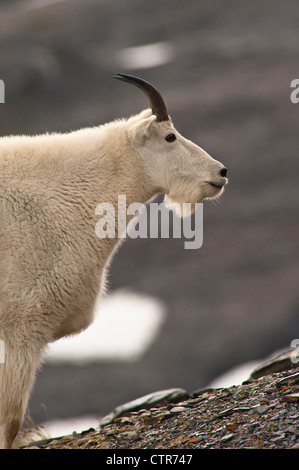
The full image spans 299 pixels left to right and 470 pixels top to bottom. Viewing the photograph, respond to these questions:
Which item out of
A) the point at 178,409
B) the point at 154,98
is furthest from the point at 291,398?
the point at 154,98

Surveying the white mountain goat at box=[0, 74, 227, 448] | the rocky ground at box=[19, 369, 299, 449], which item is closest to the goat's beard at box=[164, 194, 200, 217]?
the white mountain goat at box=[0, 74, 227, 448]

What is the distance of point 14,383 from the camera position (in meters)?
4.89

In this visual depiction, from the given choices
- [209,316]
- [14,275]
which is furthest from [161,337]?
[14,275]

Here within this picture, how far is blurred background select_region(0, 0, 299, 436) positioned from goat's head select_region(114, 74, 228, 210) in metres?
6.65

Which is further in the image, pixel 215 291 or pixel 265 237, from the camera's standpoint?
pixel 265 237

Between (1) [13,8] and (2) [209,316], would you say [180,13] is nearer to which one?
(1) [13,8]

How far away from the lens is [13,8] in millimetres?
19812

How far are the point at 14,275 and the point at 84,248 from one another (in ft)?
1.93

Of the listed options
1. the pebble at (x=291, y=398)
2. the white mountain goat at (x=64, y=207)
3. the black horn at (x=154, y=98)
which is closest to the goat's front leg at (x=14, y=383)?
the white mountain goat at (x=64, y=207)

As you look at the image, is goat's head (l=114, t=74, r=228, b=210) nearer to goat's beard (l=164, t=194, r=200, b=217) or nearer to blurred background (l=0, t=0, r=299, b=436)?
goat's beard (l=164, t=194, r=200, b=217)

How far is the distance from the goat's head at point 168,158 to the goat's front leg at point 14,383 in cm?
174

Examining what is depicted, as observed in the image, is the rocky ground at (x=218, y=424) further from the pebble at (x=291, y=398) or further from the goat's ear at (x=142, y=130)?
the goat's ear at (x=142, y=130)

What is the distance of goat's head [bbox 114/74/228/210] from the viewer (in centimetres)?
547

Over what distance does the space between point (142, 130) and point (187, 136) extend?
1227 cm
